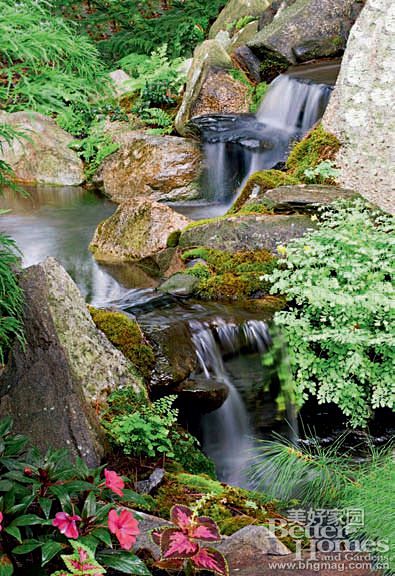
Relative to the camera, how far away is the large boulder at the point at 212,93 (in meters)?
10.9

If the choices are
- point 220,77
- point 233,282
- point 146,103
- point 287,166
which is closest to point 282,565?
point 233,282

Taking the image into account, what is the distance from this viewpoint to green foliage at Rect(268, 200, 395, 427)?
16.0ft

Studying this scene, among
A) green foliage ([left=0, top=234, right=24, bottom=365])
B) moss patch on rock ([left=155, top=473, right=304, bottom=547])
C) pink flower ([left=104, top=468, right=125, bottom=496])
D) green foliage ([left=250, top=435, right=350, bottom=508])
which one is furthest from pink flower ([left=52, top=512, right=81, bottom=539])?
green foliage ([left=250, top=435, right=350, bottom=508])

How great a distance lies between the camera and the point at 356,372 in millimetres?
4934

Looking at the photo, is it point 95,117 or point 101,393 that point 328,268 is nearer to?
point 101,393

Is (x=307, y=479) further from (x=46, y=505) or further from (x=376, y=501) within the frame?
(x=46, y=505)

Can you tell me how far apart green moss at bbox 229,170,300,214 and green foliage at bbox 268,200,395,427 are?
76.9 inches

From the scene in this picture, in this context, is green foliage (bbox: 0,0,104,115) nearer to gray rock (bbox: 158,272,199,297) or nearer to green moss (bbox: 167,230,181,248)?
gray rock (bbox: 158,272,199,297)

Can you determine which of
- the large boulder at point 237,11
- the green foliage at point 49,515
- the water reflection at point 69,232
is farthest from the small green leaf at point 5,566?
the large boulder at point 237,11

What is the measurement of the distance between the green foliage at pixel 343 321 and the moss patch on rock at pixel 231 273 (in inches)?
15.2

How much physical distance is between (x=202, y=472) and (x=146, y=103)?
897 centimetres

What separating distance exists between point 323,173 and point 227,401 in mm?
3197

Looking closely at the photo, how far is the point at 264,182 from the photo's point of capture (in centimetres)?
732

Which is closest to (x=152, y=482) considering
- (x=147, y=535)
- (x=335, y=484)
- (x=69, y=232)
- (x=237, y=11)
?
(x=147, y=535)
